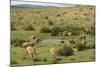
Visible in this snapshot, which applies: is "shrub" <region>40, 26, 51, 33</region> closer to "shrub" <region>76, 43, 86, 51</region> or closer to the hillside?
the hillside

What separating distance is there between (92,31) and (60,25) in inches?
18.0

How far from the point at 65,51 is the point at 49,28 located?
1.15 feet

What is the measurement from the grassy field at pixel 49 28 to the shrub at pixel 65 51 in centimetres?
4

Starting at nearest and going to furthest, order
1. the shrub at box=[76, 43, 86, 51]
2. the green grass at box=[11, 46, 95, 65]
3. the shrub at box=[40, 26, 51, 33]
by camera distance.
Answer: the green grass at box=[11, 46, 95, 65]
the shrub at box=[40, 26, 51, 33]
the shrub at box=[76, 43, 86, 51]

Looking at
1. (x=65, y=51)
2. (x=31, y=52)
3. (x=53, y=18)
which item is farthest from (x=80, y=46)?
(x=31, y=52)

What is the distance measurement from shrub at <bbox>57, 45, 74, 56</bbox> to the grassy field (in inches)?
1.5

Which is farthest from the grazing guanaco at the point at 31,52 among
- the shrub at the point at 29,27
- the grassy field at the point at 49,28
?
the shrub at the point at 29,27

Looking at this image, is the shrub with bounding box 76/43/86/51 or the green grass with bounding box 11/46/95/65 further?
the shrub with bounding box 76/43/86/51

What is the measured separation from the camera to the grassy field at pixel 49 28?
229 cm

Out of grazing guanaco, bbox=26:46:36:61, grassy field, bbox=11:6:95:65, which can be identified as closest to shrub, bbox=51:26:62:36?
grassy field, bbox=11:6:95:65

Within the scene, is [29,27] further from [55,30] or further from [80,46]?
[80,46]

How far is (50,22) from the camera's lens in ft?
7.98

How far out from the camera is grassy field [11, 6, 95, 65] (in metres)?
2.29
